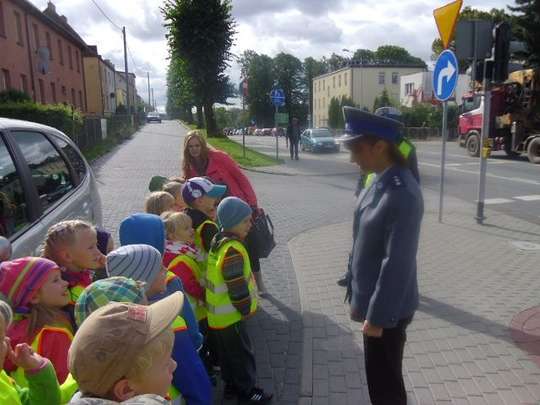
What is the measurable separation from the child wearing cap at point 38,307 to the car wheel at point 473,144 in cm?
2405

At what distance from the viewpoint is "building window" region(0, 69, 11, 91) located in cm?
2448

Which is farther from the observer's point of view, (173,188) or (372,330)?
(173,188)

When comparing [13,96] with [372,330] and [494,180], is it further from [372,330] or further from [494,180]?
[372,330]

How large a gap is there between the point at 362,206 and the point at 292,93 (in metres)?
99.3

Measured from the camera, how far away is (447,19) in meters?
7.80

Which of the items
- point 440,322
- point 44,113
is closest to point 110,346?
point 440,322

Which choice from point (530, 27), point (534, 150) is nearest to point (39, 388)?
point (534, 150)

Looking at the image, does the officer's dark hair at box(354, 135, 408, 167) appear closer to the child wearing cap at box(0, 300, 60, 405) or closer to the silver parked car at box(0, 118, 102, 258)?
the child wearing cap at box(0, 300, 60, 405)

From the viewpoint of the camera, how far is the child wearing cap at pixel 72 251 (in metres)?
2.66

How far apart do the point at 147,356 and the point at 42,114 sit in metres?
16.2

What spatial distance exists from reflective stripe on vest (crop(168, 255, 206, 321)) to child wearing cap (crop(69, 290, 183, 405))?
1.86 metres

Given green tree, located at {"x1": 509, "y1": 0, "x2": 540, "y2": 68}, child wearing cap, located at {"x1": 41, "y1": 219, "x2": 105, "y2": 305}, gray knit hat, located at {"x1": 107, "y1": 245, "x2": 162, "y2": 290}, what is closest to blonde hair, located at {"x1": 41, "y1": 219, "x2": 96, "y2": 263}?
child wearing cap, located at {"x1": 41, "y1": 219, "x2": 105, "y2": 305}

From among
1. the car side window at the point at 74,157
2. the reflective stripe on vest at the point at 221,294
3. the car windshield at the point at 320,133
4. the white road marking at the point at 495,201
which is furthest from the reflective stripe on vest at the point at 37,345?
the car windshield at the point at 320,133

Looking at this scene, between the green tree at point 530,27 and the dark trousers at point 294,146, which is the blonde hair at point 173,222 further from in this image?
the green tree at point 530,27
